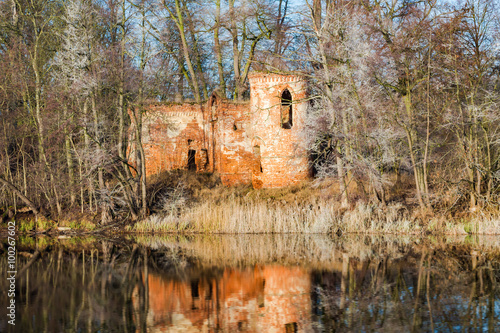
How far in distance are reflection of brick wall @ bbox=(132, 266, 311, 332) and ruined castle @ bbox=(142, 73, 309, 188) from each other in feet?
34.8

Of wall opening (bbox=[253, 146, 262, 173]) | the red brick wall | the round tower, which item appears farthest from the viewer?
the red brick wall

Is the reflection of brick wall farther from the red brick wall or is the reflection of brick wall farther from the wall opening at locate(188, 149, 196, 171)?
the wall opening at locate(188, 149, 196, 171)

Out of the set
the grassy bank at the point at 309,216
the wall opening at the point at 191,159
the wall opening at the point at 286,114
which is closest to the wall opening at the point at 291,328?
the grassy bank at the point at 309,216

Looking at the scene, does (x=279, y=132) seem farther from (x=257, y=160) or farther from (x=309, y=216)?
(x=309, y=216)

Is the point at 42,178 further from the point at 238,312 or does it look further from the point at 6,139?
the point at 238,312

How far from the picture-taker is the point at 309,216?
1728cm

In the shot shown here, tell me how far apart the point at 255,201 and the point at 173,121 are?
6.88 meters

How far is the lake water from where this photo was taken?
25.7 feet

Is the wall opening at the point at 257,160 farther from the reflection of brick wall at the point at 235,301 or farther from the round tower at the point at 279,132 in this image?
the reflection of brick wall at the point at 235,301

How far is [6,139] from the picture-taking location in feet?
66.0

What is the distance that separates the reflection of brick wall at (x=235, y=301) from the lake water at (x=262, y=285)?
20 mm

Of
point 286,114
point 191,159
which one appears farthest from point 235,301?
point 191,159

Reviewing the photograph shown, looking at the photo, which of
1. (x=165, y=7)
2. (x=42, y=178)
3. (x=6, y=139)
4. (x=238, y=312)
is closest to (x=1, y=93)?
(x=6, y=139)

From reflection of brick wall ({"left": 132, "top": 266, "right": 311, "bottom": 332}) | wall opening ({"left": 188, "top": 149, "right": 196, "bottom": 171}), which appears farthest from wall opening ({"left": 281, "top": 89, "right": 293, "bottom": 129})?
reflection of brick wall ({"left": 132, "top": 266, "right": 311, "bottom": 332})
